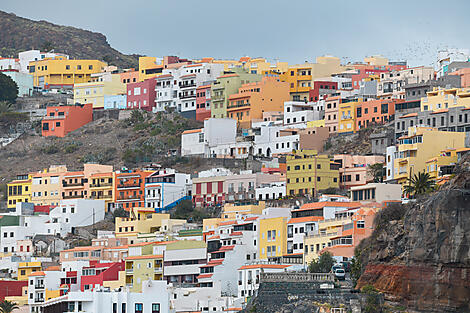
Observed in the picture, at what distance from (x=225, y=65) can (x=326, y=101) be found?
65.6ft

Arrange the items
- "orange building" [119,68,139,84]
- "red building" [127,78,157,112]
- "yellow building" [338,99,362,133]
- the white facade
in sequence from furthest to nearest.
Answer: "orange building" [119,68,139,84] < "red building" [127,78,157,112] < "yellow building" [338,99,362,133] < the white facade

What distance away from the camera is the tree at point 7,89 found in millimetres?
149125

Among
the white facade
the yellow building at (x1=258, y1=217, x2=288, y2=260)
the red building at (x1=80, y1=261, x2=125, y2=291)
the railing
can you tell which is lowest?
the red building at (x1=80, y1=261, x2=125, y2=291)

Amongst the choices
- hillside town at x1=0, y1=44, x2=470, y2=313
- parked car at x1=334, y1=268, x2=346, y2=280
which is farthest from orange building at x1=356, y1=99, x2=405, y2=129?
parked car at x1=334, y1=268, x2=346, y2=280

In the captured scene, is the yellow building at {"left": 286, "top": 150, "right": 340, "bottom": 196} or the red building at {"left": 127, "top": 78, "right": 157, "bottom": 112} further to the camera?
the red building at {"left": 127, "top": 78, "right": 157, "bottom": 112}

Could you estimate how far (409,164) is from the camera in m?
95.7

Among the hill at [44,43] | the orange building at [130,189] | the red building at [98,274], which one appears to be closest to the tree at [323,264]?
the red building at [98,274]

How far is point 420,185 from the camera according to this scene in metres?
85.7

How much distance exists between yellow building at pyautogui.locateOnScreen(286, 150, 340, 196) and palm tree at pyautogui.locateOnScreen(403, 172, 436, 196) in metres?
16.9

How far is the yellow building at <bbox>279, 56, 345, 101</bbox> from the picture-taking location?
13175 centimetres

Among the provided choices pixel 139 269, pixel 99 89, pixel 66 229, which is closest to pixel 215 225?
pixel 139 269

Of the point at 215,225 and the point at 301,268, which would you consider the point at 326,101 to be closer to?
the point at 215,225

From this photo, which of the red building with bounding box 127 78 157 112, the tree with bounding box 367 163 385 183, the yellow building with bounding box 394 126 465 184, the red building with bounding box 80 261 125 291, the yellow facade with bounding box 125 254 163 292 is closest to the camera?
the yellow facade with bounding box 125 254 163 292

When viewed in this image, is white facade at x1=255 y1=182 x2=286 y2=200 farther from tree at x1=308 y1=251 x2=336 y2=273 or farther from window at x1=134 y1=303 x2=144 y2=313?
tree at x1=308 y1=251 x2=336 y2=273
